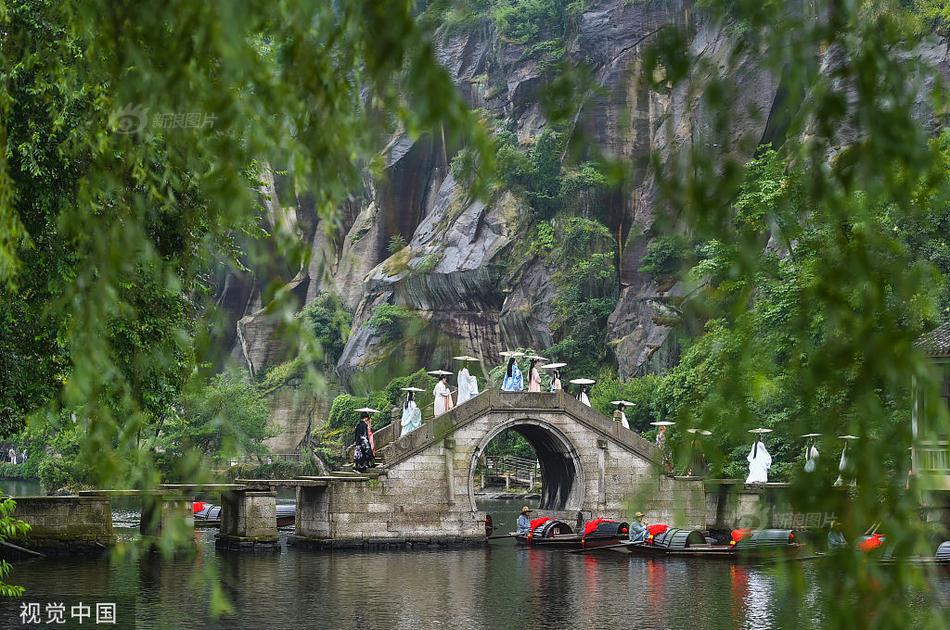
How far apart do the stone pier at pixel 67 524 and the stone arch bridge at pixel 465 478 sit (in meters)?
6.01

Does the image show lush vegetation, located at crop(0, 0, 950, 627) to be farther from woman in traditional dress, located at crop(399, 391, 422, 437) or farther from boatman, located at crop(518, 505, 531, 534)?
woman in traditional dress, located at crop(399, 391, 422, 437)

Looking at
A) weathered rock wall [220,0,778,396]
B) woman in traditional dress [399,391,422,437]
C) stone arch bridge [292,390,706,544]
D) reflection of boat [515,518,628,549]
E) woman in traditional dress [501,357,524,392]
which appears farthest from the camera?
weathered rock wall [220,0,778,396]

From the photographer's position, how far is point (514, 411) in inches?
1345

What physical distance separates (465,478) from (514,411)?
244 cm

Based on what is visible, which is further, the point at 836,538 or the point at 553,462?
the point at 553,462

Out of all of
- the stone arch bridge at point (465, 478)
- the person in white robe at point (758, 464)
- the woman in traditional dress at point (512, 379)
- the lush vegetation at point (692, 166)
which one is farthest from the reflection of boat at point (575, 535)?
the lush vegetation at point (692, 166)

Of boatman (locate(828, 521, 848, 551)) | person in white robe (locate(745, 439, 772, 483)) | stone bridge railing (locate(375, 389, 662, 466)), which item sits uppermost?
stone bridge railing (locate(375, 389, 662, 466))

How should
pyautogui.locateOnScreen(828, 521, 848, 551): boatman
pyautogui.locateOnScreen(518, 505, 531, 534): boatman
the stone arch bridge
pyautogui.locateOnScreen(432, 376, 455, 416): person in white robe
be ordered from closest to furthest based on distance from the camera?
pyautogui.locateOnScreen(828, 521, 848, 551): boatman < the stone arch bridge < pyautogui.locateOnScreen(518, 505, 531, 534): boatman < pyautogui.locateOnScreen(432, 376, 455, 416): person in white robe

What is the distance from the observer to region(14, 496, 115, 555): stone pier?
91.7 feet

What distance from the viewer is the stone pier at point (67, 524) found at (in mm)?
27953

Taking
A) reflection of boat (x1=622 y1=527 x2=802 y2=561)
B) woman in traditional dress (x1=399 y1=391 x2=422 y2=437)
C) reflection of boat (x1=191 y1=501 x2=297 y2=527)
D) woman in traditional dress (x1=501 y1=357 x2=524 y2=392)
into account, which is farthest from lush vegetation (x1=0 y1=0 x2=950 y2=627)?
reflection of boat (x1=191 y1=501 x2=297 y2=527)

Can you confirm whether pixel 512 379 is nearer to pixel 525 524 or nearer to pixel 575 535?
pixel 525 524

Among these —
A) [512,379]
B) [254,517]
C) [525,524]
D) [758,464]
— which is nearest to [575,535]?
[525,524]

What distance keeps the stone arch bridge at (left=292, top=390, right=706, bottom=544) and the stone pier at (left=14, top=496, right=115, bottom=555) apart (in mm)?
6012
